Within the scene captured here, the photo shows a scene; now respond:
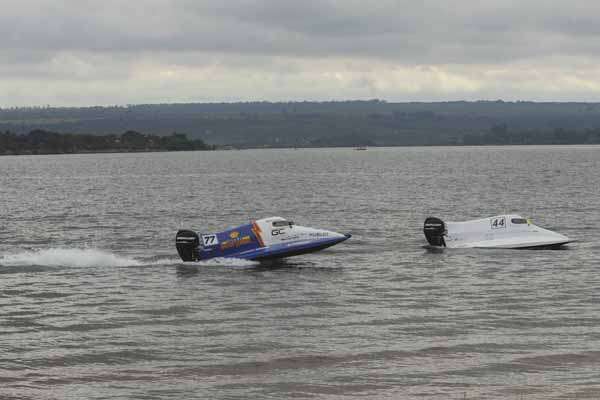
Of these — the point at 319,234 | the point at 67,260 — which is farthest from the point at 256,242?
the point at 67,260

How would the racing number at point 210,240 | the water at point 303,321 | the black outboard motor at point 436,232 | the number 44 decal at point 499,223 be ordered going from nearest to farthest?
the water at point 303,321
the racing number at point 210,240
the number 44 decal at point 499,223
the black outboard motor at point 436,232

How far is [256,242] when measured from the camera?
5022 cm

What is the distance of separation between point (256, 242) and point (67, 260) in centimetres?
1065

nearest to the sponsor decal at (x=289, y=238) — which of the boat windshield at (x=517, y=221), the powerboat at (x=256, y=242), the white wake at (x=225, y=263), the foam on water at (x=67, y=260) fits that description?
the powerboat at (x=256, y=242)

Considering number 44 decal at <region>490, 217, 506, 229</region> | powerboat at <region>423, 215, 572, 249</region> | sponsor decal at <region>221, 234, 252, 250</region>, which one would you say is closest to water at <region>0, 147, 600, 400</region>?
sponsor decal at <region>221, 234, 252, 250</region>

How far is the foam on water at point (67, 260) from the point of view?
51.8 m

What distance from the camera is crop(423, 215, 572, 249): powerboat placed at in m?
55.9

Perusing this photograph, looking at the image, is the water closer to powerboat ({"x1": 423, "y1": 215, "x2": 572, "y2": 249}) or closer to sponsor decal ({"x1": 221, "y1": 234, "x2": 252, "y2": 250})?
sponsor decal ({"x1": 221, "y1": 234, "x2": 252, "y2": 250})

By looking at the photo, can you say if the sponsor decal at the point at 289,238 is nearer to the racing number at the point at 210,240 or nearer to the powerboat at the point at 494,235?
the racing number at the point at 210,240

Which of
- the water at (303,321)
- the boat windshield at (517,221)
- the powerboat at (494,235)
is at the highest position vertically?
the boat windshield at (517,221)

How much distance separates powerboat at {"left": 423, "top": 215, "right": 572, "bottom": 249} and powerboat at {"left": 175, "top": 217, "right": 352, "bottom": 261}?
9374 mm

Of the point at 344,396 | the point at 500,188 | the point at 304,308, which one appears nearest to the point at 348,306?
the point at 304,308

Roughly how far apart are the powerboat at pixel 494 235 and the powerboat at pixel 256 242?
9.37 metres

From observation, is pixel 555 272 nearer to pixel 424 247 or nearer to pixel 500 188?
pixel 424 247
